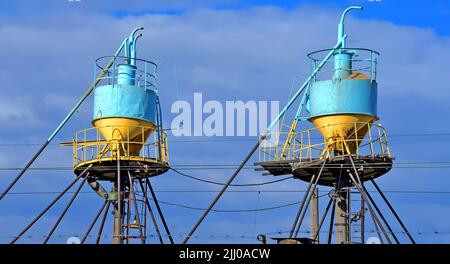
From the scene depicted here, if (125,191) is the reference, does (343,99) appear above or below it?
above

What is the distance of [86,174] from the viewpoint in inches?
2547

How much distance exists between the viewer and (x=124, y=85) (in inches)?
2581

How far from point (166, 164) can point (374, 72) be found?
10.7 metres
